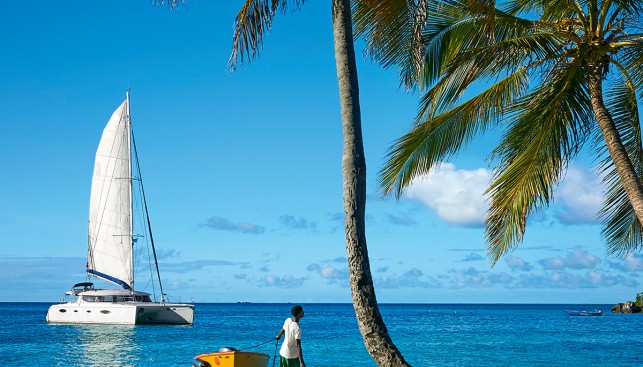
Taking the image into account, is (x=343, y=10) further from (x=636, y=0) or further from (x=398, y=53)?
(x=636, y=0)

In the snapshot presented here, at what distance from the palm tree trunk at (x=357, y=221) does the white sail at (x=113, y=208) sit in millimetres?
45191

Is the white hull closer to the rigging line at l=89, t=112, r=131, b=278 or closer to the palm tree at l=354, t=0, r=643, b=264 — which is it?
the rigging line at l=89, t=112, r=131, b=278

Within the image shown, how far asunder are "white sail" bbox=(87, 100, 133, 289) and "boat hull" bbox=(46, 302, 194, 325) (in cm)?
207

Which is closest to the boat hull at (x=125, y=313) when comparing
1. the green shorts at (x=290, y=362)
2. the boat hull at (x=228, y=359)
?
the boat hull at (x=228, y=359)

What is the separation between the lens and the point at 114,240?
54.1 meters

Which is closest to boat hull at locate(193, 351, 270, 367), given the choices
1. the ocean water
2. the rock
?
the ocean water

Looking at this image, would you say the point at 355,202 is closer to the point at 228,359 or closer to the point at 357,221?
the point at 357,221

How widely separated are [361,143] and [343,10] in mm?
1661

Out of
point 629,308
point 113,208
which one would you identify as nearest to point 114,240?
point 113,208

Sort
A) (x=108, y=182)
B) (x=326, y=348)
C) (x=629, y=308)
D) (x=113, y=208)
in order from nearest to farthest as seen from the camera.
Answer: (x=326, y=348), (x=108, y=182), (x=113, y=208), (x=629, y=308)

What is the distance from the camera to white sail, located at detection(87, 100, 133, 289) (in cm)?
5353

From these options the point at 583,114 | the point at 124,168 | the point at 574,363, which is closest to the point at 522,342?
the point at 574,363

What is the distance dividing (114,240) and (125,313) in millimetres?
4703

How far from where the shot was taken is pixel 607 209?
14.3 metres
